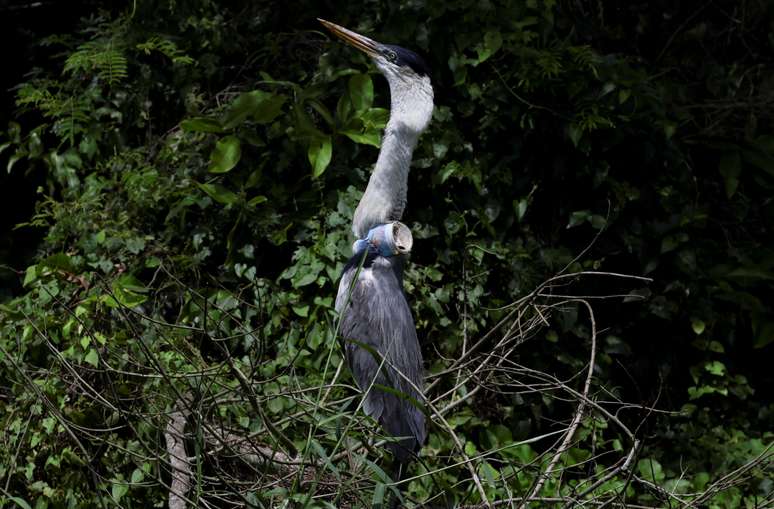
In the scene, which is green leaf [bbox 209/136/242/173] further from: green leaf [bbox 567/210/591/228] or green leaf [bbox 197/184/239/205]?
green leaf [bbox 567/210/591/228]

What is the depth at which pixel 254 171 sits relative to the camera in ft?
12.0

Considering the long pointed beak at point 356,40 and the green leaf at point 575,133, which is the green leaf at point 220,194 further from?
the green leaf at point 575,133

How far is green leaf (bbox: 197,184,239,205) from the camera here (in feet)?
11.5

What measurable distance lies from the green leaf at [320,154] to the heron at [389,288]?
710 mm

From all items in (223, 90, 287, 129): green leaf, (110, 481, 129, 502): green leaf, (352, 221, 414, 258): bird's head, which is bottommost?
(110, 481, 129, 502): green leaf

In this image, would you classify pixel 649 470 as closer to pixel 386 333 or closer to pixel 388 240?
pixel 386 333

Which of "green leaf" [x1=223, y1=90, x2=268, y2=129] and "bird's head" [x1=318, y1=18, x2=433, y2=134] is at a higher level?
"bird's head" [x1=318, y1=18, x2=433, y2=134]

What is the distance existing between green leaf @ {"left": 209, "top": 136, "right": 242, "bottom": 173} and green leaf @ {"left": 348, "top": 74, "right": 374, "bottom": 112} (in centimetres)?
48

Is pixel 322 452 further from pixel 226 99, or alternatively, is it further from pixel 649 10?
pixel 649 10

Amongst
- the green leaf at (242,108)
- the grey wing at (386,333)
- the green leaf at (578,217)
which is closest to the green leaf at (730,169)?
the green leaf at (578,217)

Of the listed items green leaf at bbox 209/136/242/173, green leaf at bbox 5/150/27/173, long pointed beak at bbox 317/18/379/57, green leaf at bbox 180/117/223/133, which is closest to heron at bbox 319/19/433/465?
long pointed beak at bbox 317/18/379/57

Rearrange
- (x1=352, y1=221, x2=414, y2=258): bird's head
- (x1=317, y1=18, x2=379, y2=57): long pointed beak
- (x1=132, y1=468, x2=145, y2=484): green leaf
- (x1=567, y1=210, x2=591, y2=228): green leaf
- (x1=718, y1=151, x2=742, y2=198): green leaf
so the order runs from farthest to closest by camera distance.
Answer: (x1=718, y1=151, x2=742, y2=198): green leaf
(x1=567, y1=210, x2=591, y2=228): green leaf
(x1=317, y1=18, x2=379, y2=57): long pointed beak
(x1=132, y1=468, x2=145, y2=484): green leaf
(x1=352, y1=221, x2=414, y2=258): bird's head

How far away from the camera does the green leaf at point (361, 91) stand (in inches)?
→ 141

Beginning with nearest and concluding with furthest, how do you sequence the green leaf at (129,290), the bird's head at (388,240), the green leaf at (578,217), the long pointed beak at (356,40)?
the bird's head at (388,240) → the long pointed beak at (356,40) → the green leaf at (129,290) → the green leaf at (578,217)
